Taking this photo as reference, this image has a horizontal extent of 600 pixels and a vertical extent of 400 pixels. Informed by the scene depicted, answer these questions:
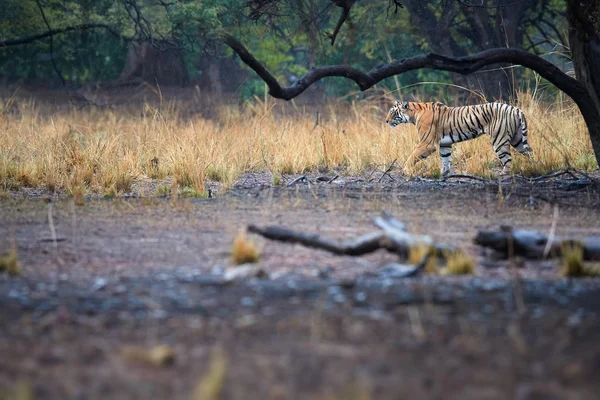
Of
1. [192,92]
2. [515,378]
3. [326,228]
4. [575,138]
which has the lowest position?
[515,378]

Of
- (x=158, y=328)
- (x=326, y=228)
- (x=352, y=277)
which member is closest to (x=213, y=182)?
(x=326, y=228)

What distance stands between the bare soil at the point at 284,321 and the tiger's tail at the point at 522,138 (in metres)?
5.46

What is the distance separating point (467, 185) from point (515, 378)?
8.01 m

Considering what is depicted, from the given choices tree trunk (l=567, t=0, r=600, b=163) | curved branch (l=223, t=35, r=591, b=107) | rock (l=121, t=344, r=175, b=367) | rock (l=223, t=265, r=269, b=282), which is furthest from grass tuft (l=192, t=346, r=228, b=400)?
tree trunk (l=567, t=0, r=600, b=163)

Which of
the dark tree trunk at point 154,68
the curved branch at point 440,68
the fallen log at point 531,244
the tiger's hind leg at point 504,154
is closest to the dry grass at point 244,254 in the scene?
the fallen log at point 531,244

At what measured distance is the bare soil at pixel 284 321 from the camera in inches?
149

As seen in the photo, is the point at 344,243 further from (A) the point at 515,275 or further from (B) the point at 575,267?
(B) the point at 575,267

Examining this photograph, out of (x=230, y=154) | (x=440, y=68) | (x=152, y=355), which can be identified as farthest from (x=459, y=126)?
(x=152, y=355)

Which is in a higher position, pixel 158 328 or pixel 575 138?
pixel 575 138

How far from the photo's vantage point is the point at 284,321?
4652mm

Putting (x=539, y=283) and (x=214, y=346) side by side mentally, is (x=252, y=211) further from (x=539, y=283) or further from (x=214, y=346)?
(x=214, y=346)

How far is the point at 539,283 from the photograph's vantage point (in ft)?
18.2

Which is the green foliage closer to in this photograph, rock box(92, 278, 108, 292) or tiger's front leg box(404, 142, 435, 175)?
tiger's front leg box(404, 142, 435, 175)

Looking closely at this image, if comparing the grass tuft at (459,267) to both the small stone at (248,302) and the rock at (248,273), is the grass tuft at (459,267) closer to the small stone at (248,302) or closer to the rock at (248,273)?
the rock at (248,273)
